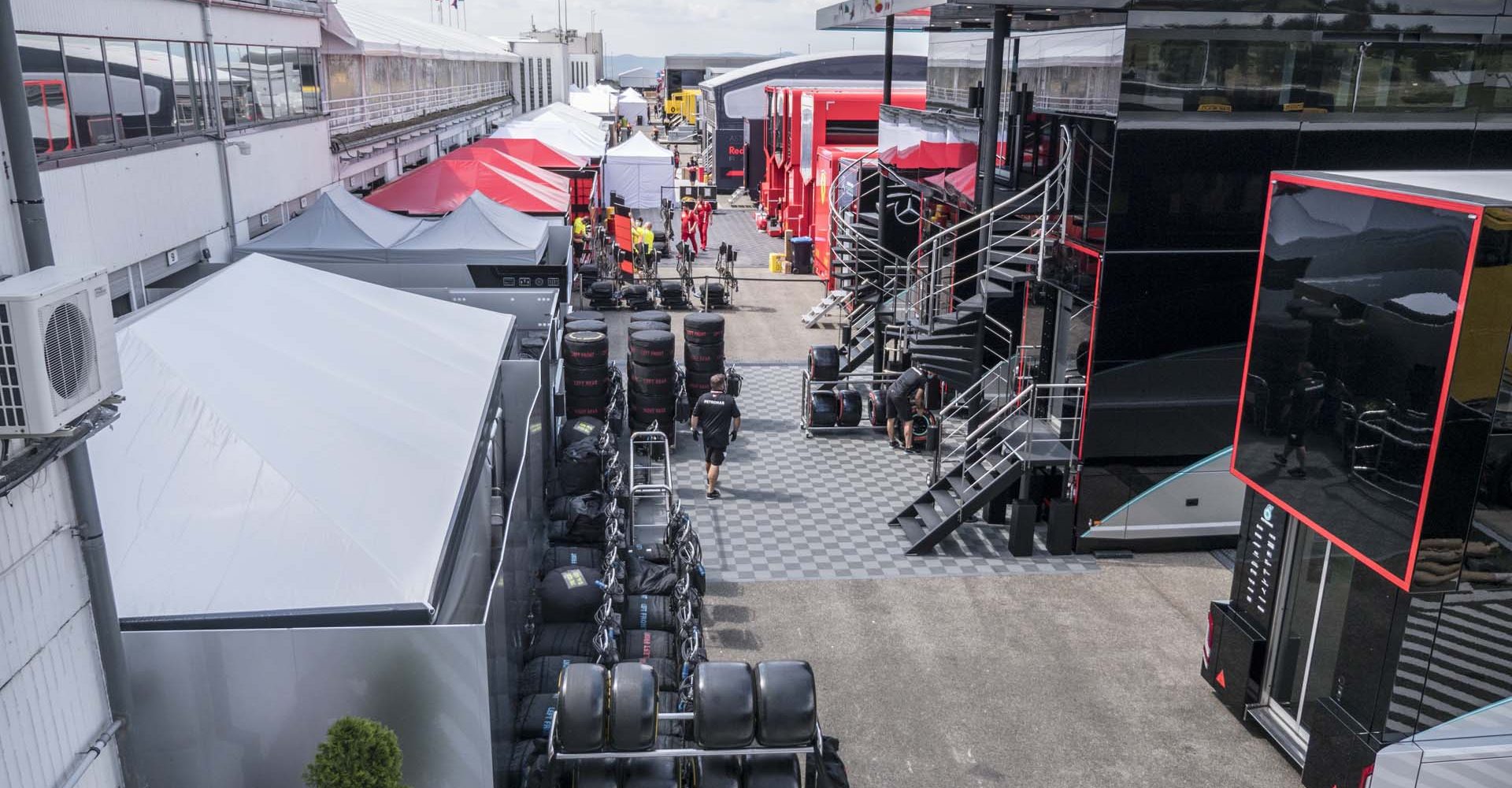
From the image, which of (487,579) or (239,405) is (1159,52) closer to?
(487,579)

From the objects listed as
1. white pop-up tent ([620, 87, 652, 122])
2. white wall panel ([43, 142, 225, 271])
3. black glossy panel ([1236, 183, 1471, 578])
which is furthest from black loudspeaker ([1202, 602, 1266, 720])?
white pop-up tent ([620, 87, 652, 122])

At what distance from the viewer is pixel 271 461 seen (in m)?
6.59

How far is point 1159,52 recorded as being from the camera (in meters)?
10.9

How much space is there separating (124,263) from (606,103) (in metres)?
67.4

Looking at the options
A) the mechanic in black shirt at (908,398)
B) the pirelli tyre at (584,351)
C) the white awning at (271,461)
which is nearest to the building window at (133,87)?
the white awning at (271,461)

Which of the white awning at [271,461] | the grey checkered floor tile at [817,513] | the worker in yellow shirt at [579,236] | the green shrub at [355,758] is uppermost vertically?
the white awning at [271,461]

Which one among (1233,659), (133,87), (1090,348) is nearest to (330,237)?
(133,87)

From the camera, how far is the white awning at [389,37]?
21578 millimetres

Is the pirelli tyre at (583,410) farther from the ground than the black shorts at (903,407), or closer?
farther from the ground

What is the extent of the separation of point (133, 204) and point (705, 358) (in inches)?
302

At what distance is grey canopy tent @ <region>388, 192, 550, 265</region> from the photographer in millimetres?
15648

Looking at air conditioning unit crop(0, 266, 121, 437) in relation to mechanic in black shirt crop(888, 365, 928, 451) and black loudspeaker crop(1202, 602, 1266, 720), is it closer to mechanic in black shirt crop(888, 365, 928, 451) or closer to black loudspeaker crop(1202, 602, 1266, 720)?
black loudspeaker crop(1202, 602, 1266, 720)

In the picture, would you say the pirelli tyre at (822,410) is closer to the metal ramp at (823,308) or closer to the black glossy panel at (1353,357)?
the metal ramp at (823,308)

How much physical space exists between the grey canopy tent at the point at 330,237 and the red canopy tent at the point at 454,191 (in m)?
4.12
